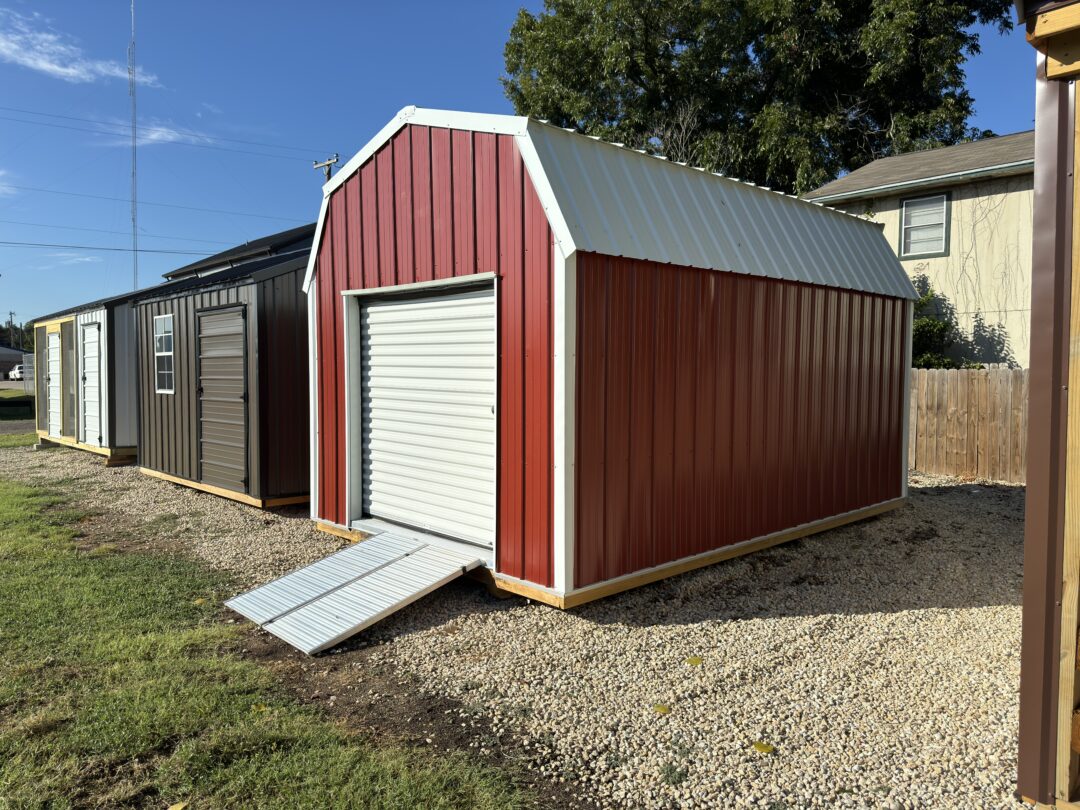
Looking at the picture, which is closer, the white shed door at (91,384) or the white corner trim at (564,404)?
the white corner trim at (564,404)

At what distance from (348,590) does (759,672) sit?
2.70 m

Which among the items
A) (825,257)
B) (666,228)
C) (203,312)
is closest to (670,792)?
(666,228)

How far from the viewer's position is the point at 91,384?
12156 millimetres

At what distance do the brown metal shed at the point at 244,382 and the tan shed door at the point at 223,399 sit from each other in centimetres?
1

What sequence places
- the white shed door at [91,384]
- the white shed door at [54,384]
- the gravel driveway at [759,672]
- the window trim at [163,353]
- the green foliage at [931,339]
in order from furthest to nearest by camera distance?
the white shed door at [54,384] → the green foliage at [931,339] → the white shed door at [91,384] → the window trim at [163,353] → the gravel driveway at [759,672]

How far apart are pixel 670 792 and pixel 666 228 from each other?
3634 millimetres

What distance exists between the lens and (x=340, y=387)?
21.3 ft

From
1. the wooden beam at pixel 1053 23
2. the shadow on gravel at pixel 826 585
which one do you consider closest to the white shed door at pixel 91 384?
the shadow on gravel at pixel 826 585

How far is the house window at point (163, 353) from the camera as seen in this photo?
941cm

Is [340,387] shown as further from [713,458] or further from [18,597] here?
[713,458]

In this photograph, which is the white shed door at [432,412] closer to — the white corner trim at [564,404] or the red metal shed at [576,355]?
the red metal shed at [576,355]

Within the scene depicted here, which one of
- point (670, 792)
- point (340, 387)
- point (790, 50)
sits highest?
point (790, 50)

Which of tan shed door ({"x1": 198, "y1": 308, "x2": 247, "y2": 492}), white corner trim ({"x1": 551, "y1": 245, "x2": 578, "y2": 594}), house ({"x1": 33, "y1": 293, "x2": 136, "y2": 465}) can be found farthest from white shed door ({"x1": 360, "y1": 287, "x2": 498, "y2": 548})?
house ({"x1": 33, "y1": 293, "x2": 136, "y2": 465})

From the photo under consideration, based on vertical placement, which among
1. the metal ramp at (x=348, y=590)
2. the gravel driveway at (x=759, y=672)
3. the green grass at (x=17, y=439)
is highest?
the green grass at (x=17, y=439)
